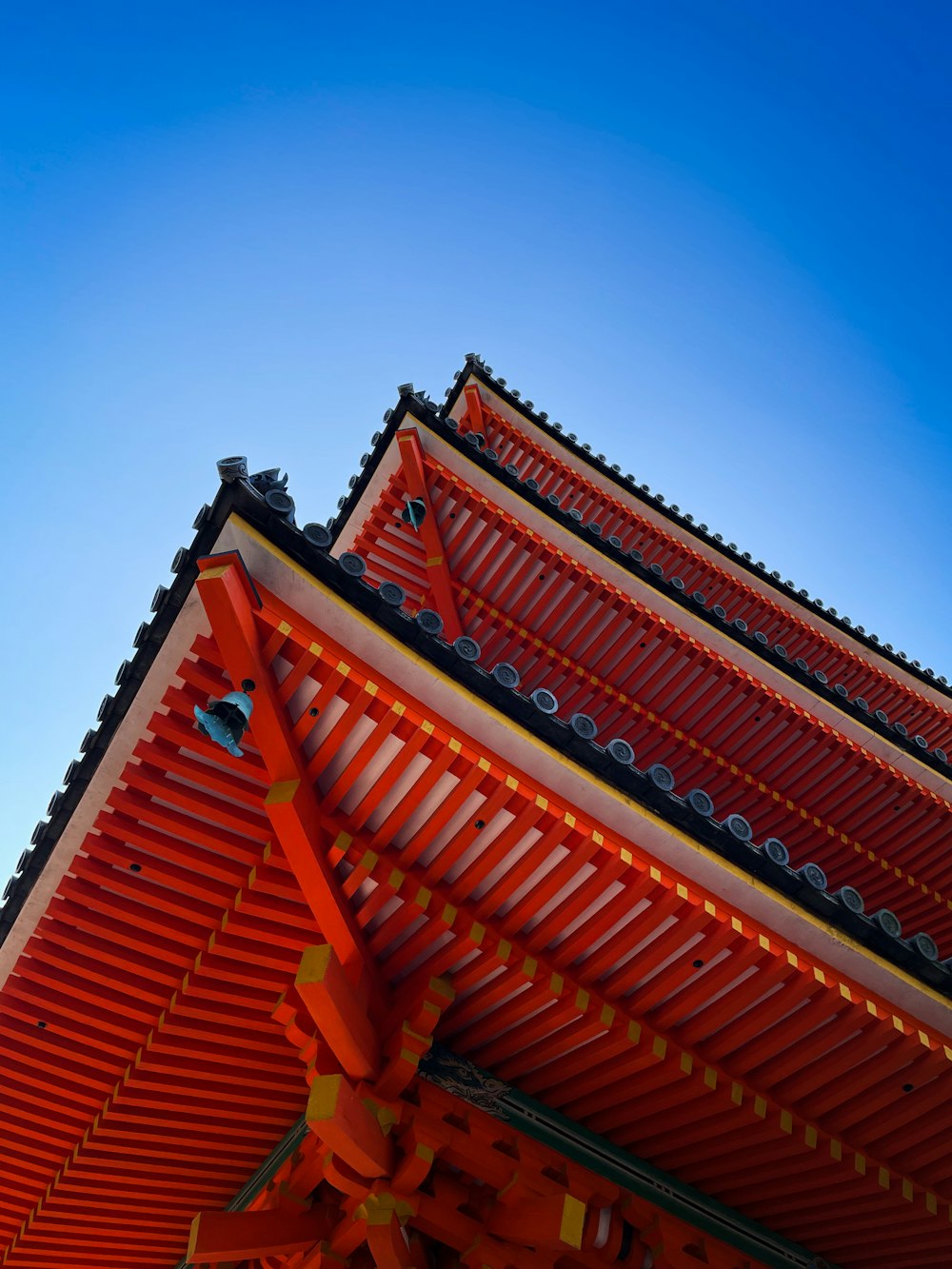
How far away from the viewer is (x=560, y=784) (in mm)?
4359

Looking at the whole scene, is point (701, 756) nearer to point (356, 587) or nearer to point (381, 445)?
point (381, 445)

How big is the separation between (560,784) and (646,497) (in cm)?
966

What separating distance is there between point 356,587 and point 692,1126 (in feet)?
12.6

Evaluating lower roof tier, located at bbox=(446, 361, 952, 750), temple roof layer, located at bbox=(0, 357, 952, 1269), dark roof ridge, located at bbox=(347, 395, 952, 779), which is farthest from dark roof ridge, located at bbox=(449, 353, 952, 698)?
temple roof layer, located at bbox=(0, 357, 952, 1269)

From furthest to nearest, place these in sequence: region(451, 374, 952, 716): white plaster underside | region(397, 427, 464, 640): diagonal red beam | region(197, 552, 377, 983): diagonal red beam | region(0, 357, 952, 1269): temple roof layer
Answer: region(451, 374, 952, 716): white plaster underside → region(397, 427, 464, 640): diagonal red beam → region(0, 357, 952, 1269): temple roof layer → region(197, 552, 377, 983): diagonal red beam

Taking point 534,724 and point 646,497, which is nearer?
point 534,724

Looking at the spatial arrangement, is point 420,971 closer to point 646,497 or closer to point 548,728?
point 548,728

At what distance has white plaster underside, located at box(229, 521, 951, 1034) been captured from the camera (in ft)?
14.1

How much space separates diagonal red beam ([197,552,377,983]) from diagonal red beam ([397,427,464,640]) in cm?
524

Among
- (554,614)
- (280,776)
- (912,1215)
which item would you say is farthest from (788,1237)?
Result: (554,614)

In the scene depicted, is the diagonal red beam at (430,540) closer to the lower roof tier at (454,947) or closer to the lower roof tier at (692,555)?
the lower roof tier at (692,555)

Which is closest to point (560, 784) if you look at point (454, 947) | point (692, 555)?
point (454, 947)

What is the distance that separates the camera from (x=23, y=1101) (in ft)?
17.4

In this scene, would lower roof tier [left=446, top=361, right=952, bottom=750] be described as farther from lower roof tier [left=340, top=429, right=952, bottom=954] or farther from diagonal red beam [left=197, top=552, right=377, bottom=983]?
diagonal red beam [left=197, top=552, right=377, bottom=983]
